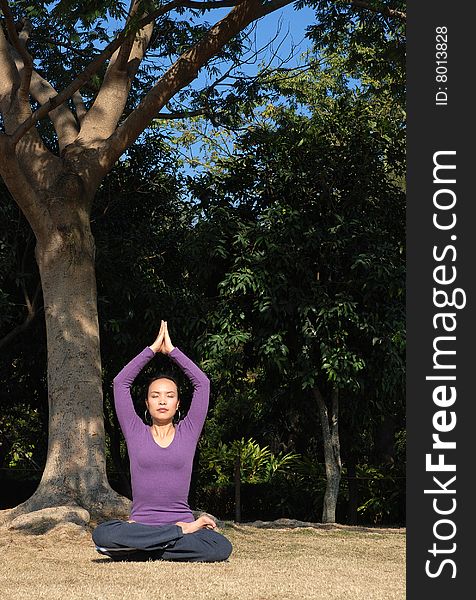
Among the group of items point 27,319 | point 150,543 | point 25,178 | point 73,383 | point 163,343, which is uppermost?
point 25,178

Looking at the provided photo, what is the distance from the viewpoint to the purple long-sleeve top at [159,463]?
6.37 metres

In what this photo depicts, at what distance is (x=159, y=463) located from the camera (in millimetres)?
6363

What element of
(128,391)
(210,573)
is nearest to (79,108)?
(128,391)

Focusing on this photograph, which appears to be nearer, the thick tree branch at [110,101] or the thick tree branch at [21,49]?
the thick tree branch at [21,49]

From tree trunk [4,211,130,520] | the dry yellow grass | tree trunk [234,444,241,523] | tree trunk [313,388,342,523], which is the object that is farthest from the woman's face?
tree trunk [234,444,241,523]

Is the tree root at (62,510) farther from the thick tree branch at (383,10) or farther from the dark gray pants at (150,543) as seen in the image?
the thick tree branch at (383,10)

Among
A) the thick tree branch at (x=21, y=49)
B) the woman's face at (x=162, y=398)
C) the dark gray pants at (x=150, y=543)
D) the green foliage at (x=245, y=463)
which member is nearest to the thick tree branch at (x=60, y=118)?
the thick tree branch at (x=21, y=49)

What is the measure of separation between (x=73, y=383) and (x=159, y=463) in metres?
4.08

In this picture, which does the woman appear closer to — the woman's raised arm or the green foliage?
the woman's raised arm

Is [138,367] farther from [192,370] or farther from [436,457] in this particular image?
[436,457]

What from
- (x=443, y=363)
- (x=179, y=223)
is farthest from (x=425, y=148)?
(x=179, y=223)

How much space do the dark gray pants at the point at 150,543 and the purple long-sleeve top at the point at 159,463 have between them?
0.35 ft

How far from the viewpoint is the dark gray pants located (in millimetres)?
6309

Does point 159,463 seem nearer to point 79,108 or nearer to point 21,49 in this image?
point 21,49
